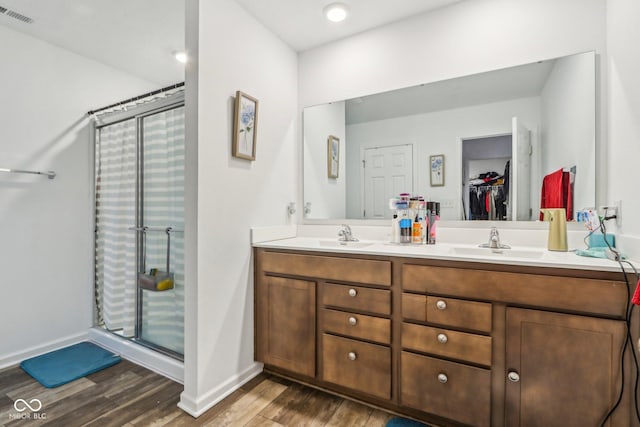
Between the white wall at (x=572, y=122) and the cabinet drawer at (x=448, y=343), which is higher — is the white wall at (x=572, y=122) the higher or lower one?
the higher one

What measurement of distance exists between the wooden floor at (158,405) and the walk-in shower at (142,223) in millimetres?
321

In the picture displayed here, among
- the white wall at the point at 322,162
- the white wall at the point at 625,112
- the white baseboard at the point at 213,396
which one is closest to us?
the white wall at the point at 625,112

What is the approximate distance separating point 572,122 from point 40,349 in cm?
390

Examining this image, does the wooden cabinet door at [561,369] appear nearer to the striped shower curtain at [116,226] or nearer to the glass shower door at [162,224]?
the glass shower door at [162,224]

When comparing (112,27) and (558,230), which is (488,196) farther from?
(112,27)

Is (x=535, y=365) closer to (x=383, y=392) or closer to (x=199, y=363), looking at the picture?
(x=383, y=392)

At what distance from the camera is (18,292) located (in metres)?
2.23

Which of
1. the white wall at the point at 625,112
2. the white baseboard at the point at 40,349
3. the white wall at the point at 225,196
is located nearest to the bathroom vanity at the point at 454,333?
the white wall at the point at 225,196

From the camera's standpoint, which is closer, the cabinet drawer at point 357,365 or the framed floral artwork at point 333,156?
the cabinet drawer at point 357,365

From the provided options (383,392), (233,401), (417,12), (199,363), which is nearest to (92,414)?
(199,363)

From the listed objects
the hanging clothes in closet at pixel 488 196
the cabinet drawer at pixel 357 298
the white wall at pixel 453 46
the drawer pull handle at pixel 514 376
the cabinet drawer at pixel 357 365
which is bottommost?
the cabinet drawer at pixel 357 365

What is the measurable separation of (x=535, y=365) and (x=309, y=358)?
1.13 m

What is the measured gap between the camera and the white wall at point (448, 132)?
1.79 metres

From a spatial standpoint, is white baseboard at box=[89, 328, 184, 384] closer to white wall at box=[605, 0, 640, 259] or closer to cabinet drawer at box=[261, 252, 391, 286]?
cabinet drawer at box=[261, 252, 391, 286]
